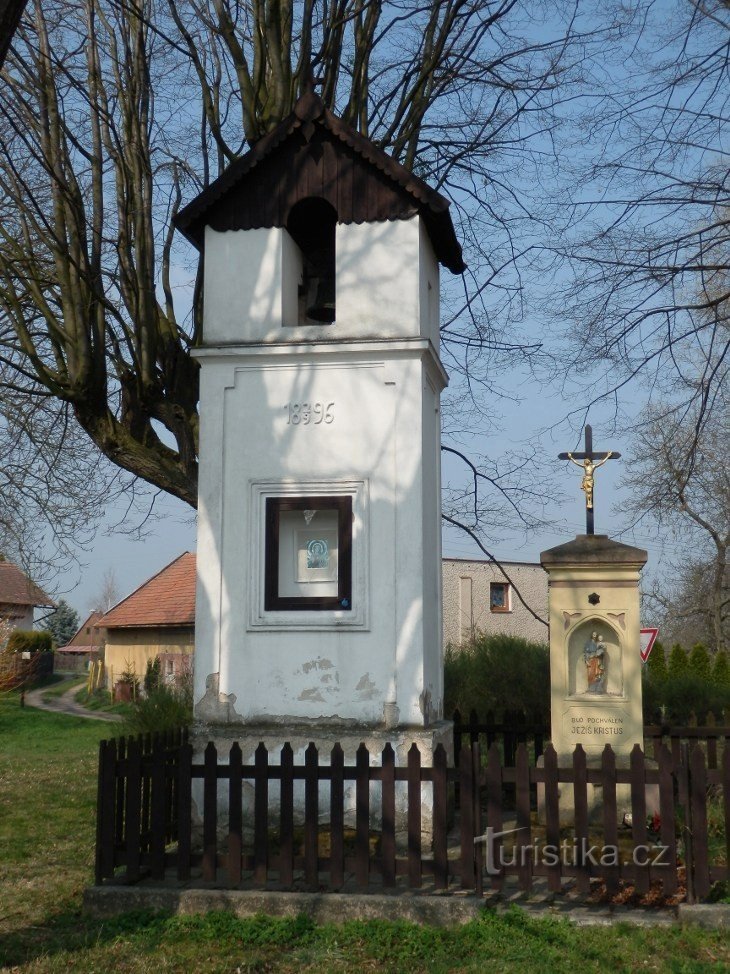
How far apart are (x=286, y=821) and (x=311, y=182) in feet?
17.1

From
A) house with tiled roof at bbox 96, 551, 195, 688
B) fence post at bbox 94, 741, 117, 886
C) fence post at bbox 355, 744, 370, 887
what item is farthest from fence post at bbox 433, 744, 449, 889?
house with tiled roof at bbox 96, 551, 195, 688

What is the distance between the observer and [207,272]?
8711 mm

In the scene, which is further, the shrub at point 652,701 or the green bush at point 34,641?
the green bush at point 34,641

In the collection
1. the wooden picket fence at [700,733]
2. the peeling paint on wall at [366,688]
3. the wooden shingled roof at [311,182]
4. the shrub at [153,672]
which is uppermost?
the wooden shingled roof at [311,182]

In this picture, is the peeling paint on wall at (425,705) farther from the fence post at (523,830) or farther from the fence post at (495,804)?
the fence post at (523,830)

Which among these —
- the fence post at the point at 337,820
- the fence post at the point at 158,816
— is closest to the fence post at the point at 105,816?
the fence post at the point at 158,816

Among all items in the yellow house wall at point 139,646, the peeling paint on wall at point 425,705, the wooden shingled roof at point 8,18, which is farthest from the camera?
the yellow house wall at point 139,646

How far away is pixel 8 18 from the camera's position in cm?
505

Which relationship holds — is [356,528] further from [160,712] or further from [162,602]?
[162,602]

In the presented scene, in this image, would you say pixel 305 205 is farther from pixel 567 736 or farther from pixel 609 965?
pixel 609 965

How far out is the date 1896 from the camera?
8.34 meters

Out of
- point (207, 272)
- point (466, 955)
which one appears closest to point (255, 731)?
point (466, 955)

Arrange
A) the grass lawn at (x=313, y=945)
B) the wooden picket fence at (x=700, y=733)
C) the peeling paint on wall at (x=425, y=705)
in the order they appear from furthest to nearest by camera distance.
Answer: the wooden picket fence at (x=700, y=733) < the peeling paint on wall at (x=425, y=705) < the grass lawn at (x=313, y=945)

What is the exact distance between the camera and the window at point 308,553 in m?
8.09
